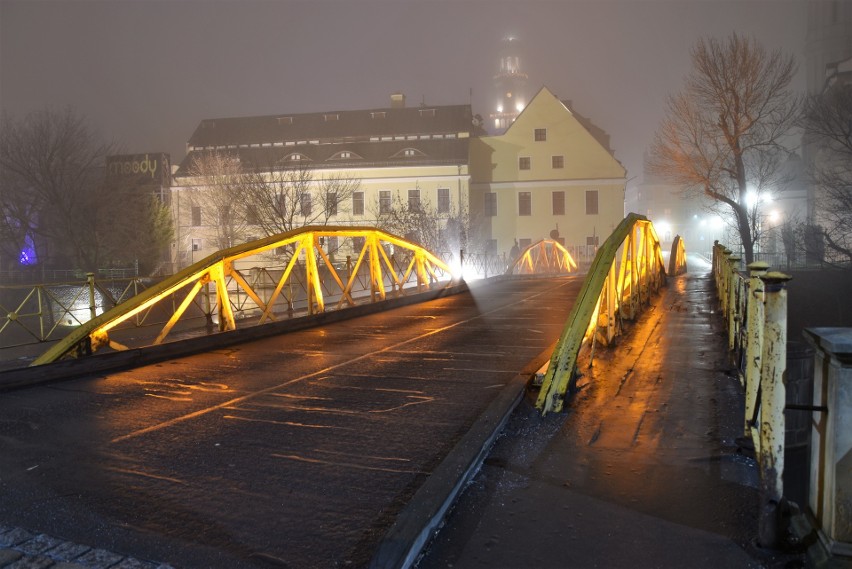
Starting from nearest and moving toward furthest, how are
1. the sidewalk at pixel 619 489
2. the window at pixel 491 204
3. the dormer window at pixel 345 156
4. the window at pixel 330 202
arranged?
the sidewalk at pixel 619 489 < the window at pixel 330 202 < the dormer window at pixel 345 156 < the window at pixel 491 204

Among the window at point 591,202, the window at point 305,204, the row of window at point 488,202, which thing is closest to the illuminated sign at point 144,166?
the row of window at point 488,202

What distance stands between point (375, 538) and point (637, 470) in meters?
2.05

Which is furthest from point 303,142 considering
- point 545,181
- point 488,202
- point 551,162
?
point 551,162

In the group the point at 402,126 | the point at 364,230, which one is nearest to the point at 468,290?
the point at 364,230

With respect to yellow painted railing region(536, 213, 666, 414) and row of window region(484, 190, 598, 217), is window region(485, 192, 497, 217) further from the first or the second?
yellow painted railing region(536, 213, 666, 414)

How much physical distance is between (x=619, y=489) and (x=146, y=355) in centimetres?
716

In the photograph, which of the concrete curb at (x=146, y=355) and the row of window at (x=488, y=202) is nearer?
the concrete curb at (x=146, y=355)

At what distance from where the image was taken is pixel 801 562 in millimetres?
3412

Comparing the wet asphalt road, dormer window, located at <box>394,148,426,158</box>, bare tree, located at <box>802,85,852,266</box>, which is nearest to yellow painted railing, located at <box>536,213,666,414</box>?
the wet asphalt road

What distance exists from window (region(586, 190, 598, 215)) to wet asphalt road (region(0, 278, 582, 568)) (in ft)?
161

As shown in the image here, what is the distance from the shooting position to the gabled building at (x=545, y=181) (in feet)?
186

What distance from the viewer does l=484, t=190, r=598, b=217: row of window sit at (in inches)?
2245

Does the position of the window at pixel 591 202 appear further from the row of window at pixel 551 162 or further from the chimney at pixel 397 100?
the chimney at pixel 397 100

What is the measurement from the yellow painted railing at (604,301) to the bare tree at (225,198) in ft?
96.7
